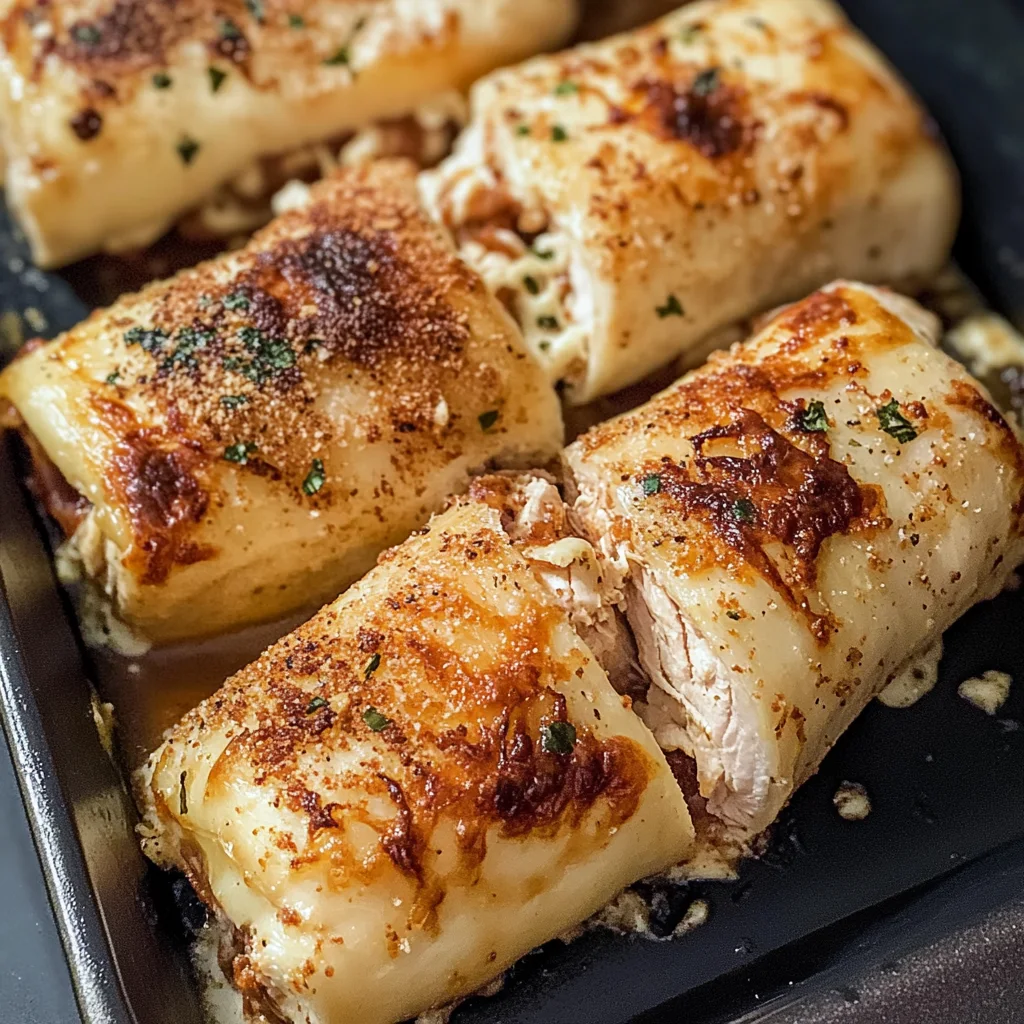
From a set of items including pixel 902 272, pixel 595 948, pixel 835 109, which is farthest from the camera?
pixel 902 272

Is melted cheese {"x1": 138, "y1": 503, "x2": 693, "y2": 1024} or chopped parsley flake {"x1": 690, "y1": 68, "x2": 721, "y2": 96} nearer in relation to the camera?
melted cheese {"x1": 138, "y1": 503, "x2": 693, "y2": 1024}

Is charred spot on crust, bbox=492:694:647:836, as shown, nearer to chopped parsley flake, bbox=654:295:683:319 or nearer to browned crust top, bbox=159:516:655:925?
browned crust top, bbox=159:516:655:925

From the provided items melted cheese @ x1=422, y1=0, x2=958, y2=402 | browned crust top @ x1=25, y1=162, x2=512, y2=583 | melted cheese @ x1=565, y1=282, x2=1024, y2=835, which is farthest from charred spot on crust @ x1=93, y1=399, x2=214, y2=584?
melted cheese @ x1=422, y1=0, x2=958, y2=402

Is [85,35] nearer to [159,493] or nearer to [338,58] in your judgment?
[338,58]

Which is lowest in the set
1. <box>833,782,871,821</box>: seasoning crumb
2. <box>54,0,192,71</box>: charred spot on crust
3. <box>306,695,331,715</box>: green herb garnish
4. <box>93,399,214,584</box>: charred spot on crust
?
<box>833,782,871,821</box>: seasoning crumb

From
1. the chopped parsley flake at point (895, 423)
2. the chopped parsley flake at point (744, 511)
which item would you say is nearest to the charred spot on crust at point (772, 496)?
the chopped parsley flake at point (744, 511)

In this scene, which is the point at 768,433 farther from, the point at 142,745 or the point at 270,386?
the point at 142,745

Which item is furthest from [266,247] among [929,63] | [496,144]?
[929,63]
